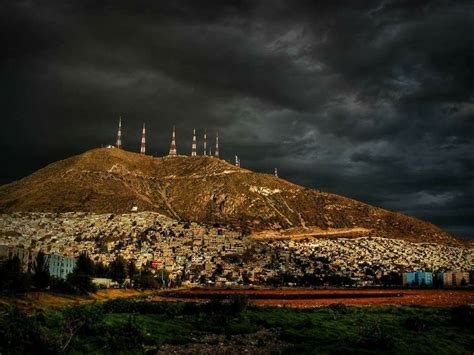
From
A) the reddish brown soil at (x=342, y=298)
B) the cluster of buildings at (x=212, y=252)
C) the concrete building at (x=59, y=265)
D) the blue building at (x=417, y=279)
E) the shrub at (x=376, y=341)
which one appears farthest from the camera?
the cluster of buildings at (x=212, y=252)

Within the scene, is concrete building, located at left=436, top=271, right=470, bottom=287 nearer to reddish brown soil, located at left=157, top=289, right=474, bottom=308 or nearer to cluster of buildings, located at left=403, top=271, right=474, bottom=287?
cluster of buildings, located at left=403, top=271, right=474, bottom=287

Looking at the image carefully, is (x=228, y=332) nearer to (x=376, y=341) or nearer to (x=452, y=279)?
(x=376, y=341)

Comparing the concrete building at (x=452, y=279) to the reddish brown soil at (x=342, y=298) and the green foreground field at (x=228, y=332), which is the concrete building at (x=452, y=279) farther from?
the green foreground field at (x=228, y=332)

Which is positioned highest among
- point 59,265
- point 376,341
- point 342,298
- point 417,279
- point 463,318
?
point 376,341

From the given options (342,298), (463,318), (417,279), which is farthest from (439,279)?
(463,318)

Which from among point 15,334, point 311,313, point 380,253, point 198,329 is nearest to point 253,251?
point 380,253

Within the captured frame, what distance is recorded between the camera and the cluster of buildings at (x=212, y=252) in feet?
508

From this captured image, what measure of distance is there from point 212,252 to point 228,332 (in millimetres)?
140948

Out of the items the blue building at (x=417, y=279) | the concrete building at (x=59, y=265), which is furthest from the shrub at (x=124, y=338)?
the blue building at (x=417, y=279)

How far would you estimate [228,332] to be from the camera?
37.7 meters

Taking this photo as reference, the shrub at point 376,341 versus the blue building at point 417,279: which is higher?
the shrub at point 376,341

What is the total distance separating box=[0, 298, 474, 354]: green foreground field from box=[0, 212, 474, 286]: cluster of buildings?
317 ft

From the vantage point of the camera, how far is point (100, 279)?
363 ft

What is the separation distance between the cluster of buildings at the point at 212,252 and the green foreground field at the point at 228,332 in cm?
9663
